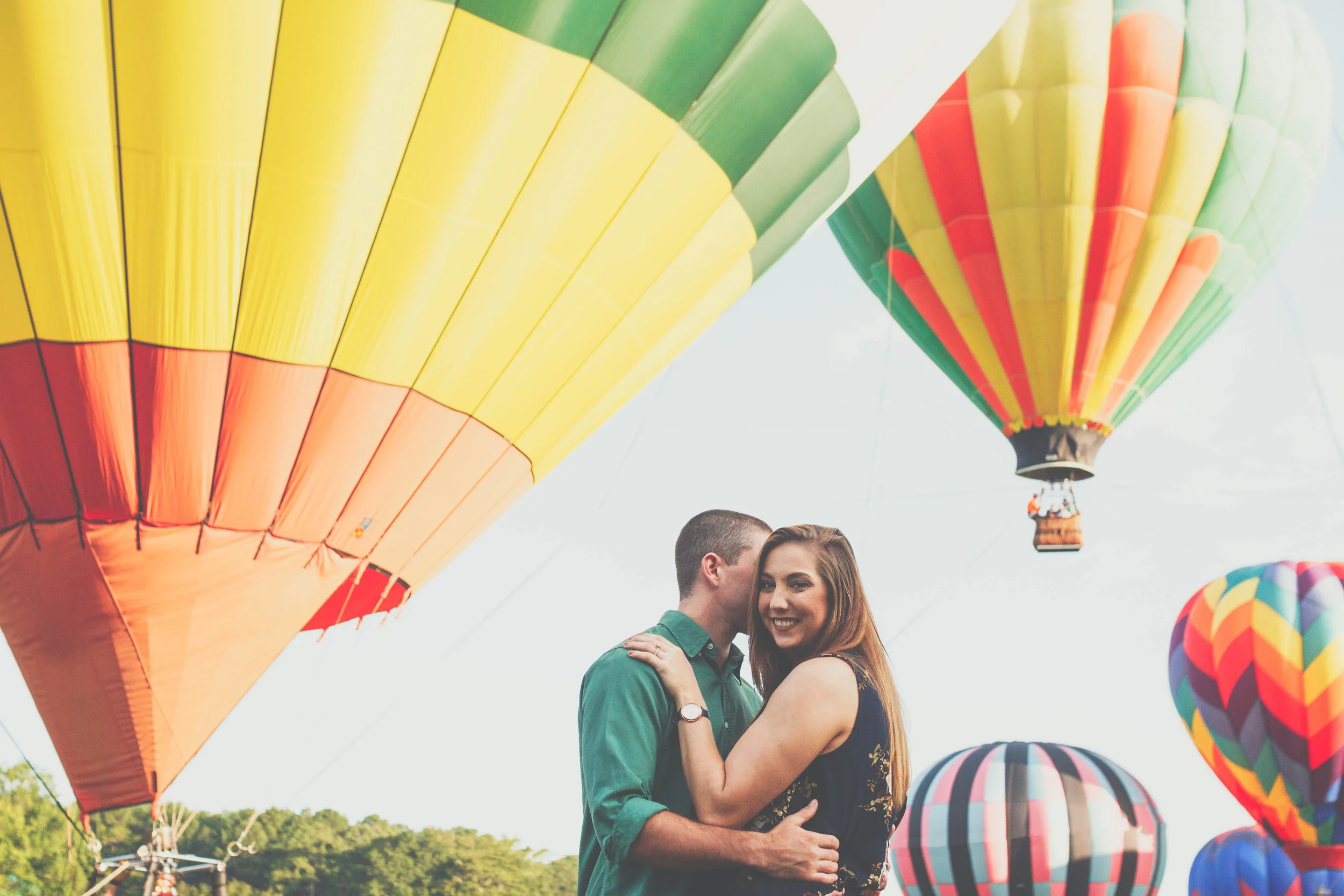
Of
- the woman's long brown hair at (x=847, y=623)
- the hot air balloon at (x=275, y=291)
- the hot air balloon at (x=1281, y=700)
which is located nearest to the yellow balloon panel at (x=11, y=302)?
the hot air balloon at (x=275, y=291)

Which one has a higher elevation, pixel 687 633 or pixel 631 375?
pixel 631 375

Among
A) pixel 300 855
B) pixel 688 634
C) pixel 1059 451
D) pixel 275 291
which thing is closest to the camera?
pixel 688 634

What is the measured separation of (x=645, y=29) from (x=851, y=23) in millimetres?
1167

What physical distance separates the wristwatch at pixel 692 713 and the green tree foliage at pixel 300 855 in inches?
1229

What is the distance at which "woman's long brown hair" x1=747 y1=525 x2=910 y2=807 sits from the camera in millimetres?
2174

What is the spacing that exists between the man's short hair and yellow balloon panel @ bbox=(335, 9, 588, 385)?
2607mm

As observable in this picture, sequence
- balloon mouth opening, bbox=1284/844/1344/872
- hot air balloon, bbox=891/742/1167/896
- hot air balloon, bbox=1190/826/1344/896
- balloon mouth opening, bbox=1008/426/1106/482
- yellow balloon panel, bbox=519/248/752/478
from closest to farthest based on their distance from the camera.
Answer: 1. yellow balloon panel, bbox=519/248/752/478
2. balloon mouth opening, bbox=1008/426/1106/482
3. balloon mouth opening, bbox=1284/844/1344/872
4. hot air balloon, bbox=1190/826/1344/896
5. hot air balloon, bbox=891/742/1167/896

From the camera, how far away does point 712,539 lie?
2396 millimetres

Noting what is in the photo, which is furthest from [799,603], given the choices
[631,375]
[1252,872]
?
[1252,872]

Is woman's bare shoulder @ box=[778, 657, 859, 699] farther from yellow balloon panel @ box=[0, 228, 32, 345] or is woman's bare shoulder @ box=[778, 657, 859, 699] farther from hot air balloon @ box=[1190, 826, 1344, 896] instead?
hot air balloon @ box=[1190, 826, 1344, 896]

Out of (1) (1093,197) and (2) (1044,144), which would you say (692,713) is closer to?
(2) (1044,144)

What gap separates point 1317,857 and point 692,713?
13054mm

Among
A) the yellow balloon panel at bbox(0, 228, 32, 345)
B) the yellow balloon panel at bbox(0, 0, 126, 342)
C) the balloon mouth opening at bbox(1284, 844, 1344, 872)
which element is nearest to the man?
the yellow balloon panel at bbox(0, 0, 126, 342)

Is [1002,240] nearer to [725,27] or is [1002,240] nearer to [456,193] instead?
[725,27]
